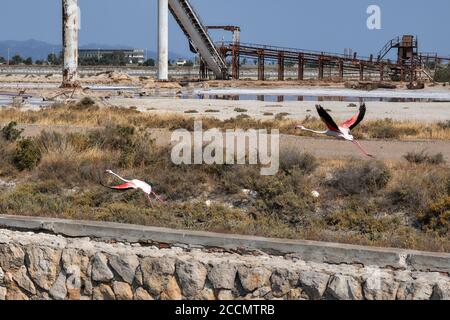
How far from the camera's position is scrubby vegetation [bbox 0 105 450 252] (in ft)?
39.3

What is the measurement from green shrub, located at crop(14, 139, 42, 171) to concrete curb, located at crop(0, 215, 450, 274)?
25.1 ft

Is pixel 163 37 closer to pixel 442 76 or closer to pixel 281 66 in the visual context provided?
pixel 281 66

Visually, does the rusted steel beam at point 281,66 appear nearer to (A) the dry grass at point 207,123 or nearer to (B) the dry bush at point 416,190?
(A) the dry grass at point 207,123

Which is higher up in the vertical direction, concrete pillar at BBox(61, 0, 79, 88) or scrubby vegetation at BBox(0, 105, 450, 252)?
concrete pillar at BBox(61, 0, 79, 88)

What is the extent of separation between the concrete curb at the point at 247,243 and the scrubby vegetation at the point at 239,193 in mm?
1143

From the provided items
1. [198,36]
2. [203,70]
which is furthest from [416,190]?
[203,70]

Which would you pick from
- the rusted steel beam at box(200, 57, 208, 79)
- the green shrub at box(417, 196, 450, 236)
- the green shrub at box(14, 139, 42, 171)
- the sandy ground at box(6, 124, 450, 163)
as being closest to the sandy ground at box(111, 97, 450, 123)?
the sandy ground at box(6, 124, 450, 163)

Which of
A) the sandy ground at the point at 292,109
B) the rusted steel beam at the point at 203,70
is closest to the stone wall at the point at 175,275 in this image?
the sandy ground at the point at 292,109

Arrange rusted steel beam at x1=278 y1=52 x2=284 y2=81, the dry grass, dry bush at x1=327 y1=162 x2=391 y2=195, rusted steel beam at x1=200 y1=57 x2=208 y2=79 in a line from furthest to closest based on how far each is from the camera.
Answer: rusted steel beam at x1=278 y1=52 x2=284 y2=81 < rusted steel beam at x1=200 y1=57 x2=208 y2=79 < the dry grass < dry bush at x1=327 y1=162 x2=391 y2=195

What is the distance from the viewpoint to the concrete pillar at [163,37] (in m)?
61.6

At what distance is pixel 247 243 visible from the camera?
29.8ft

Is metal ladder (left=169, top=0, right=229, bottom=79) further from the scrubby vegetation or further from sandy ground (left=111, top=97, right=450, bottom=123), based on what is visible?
the scrubby vegetation

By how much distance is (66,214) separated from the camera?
11789mm

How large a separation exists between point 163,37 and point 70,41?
67.4ft
